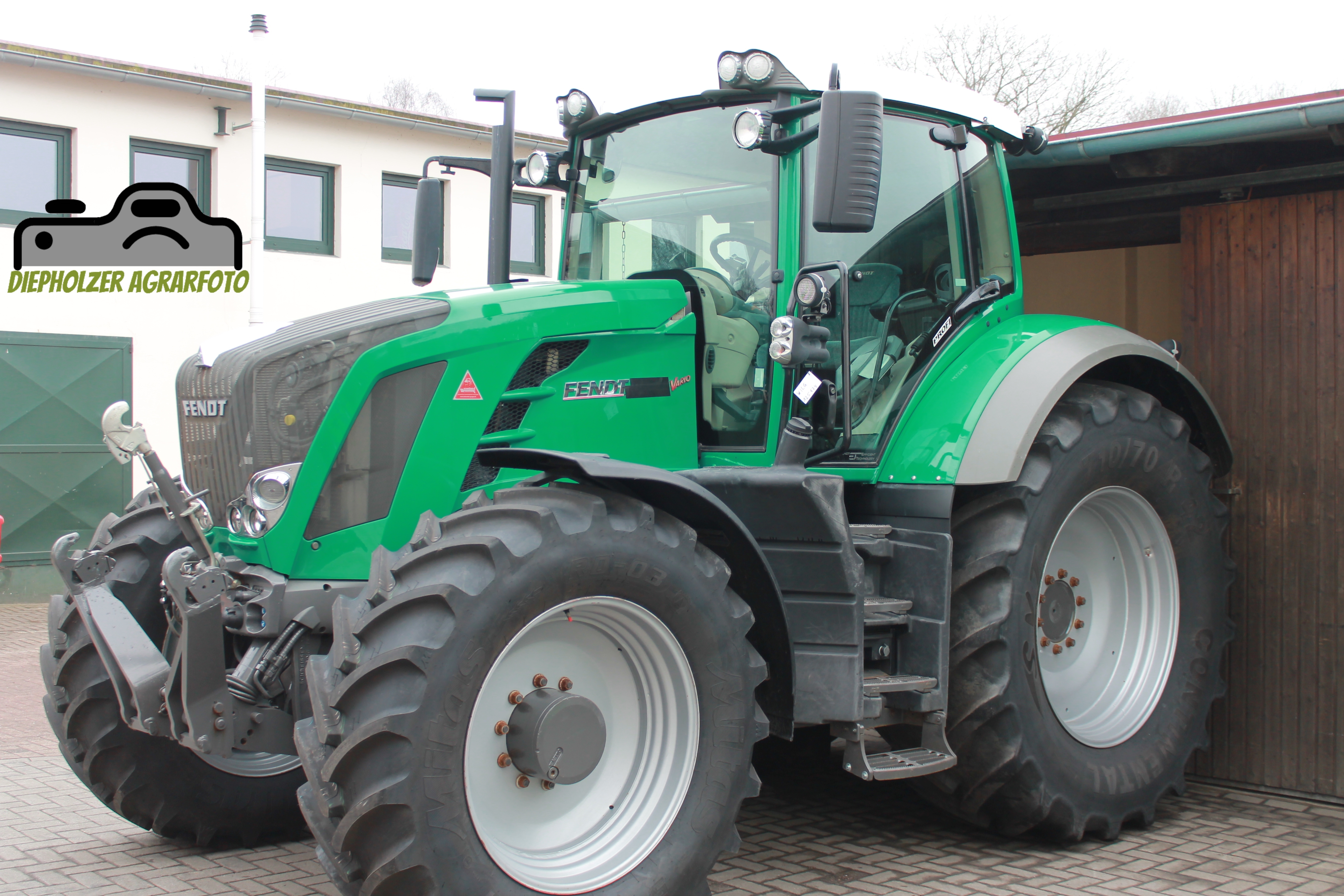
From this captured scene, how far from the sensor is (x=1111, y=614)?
5.04 metres

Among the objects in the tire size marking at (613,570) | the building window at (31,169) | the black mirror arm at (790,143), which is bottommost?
the tire size marking at (613,570)

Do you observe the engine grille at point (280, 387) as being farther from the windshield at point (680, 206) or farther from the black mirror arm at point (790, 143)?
the black mirror arm at point (790, 143)

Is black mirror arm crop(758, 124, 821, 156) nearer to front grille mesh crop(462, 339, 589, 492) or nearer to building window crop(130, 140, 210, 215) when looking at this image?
front grille mesh crop(462, 339, 589, 492)

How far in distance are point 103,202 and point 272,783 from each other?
371 inches

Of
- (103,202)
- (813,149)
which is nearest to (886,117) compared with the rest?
(813,149)

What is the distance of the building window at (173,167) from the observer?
41.0 feet

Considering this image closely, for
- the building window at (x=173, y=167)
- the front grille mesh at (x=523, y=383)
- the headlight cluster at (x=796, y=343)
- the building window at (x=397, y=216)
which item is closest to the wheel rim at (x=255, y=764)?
the front grille mesh at (x=523, y=383)

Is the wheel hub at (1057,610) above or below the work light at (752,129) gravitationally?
below

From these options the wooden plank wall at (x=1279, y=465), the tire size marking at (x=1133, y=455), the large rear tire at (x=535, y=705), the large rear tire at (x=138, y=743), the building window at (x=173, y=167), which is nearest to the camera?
the large rear tire at (x=535, y=705)

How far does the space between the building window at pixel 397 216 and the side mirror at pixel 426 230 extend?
32.2 ft

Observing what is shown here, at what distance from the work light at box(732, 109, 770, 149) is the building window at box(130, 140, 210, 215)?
9989 mm

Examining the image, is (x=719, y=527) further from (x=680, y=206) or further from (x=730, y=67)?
(x=730, y=67)

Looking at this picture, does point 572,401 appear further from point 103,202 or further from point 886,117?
point 103,202

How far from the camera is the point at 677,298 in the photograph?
436cm
